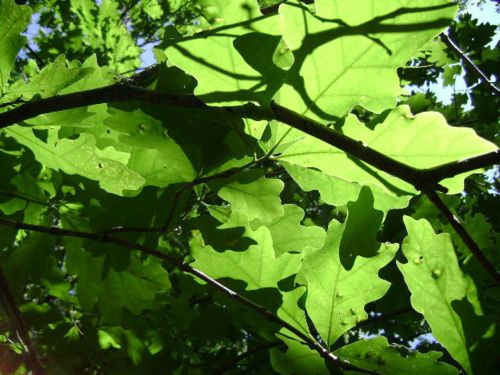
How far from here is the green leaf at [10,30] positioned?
3.58 feet

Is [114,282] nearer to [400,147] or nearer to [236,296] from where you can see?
[236,296]

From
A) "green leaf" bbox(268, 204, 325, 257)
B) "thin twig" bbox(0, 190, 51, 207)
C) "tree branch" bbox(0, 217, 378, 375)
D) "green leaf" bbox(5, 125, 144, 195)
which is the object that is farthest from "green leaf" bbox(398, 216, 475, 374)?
"thin twig" bbox(0, 190, 51, 207)

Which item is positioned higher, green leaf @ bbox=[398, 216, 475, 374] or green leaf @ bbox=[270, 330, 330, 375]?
green leaf @ bbox=[398, 216, 475, 374]

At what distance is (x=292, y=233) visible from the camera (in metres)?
1.50

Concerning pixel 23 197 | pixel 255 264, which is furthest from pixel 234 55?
pixel 23 197

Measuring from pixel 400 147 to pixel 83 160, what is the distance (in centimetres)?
77

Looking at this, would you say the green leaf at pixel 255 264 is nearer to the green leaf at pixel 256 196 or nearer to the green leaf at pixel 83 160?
the green leaf at pixel 256 196

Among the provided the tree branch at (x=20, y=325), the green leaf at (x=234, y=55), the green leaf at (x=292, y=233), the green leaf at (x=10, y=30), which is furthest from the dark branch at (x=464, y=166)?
the tree branch at (x=20, y=325)

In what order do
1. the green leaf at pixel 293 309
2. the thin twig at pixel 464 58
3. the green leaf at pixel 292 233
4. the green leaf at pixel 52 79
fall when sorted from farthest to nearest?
1. the thin twig at pixel 464 58
2. the green leaf at pixel 292 233
3. the green leaf at pixel 293 309
4. the green leaf at pixel 52 79

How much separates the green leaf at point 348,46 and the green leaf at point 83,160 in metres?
0.45

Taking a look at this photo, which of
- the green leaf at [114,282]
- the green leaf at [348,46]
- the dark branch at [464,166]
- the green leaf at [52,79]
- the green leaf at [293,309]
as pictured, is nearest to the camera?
the dark branch at [464,166]

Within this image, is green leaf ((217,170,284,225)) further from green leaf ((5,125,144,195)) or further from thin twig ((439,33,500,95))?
thin twig ((439,33,500,95))

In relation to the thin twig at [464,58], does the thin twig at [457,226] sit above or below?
below

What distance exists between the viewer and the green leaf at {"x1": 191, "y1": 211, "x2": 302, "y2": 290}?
1.30 m
